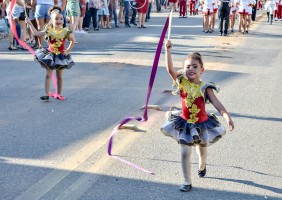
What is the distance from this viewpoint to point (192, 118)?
538 centimetres

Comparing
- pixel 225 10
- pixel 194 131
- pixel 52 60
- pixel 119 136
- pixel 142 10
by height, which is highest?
pixel 225 10

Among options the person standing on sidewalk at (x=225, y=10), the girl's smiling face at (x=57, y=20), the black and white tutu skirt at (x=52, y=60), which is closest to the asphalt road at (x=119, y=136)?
the black and white tutu skirt at (x=52, y=60)

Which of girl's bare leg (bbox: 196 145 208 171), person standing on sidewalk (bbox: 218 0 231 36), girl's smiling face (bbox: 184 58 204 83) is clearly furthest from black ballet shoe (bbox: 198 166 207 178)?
person standing on sidewalk (bbox: 218 0 231 36)

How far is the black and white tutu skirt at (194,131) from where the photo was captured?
524 centimetres

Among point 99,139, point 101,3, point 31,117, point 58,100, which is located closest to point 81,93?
point 58,100

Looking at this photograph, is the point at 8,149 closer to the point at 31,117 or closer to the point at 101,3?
the point at 31,117

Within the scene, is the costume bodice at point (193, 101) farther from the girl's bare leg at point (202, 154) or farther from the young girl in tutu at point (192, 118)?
the girl's bare leg at point (202, 154)

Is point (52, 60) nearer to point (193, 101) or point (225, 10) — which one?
point (193, 101)

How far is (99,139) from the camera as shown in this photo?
691cm

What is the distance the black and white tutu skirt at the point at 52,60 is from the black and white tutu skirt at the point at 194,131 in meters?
4.07

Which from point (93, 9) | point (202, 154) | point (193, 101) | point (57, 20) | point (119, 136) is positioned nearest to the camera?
point (193, 101)

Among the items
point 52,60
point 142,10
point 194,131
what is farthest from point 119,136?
point 142,10

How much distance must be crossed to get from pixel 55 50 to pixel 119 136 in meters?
2.70

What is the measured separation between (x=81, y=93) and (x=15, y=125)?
229 cm
